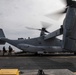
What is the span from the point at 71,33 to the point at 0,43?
2343 cm

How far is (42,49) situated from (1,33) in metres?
10.1

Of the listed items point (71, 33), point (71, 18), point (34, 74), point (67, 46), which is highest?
point (71, 18)

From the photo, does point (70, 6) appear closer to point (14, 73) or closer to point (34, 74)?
point (34, 74)

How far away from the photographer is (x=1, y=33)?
129 ft

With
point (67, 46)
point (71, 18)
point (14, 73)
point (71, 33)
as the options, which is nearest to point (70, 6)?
point (71, 18)

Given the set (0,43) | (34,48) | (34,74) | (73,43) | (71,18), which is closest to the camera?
(34,74)

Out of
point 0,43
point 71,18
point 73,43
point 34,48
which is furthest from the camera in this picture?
point 0,43

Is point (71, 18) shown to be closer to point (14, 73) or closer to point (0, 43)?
point (14, 73)

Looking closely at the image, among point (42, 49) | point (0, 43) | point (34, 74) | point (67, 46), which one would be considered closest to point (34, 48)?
point (42, 49)

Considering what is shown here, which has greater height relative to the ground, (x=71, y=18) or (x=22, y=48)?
(x=71, y=18)

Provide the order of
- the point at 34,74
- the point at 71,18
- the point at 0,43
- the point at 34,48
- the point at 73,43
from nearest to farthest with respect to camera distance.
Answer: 1. the point at 34,74
2. the point at 71,18
3. the point at 73,43
4. the point at 34,48
5. the point at 0,43

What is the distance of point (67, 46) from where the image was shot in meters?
18.4

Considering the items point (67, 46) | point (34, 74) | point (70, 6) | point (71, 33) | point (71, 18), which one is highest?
point (70, 6)

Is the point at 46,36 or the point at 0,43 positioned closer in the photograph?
the point at 46,36
